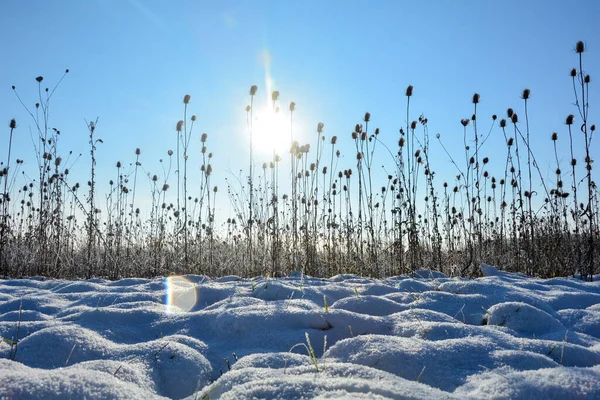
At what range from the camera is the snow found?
3.14 ft

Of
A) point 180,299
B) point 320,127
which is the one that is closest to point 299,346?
point 180,299

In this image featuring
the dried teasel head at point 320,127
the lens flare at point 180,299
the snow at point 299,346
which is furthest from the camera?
the dried teasel head at point 320,127

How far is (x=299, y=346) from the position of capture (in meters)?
1.54

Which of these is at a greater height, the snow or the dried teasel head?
the dried teasel head

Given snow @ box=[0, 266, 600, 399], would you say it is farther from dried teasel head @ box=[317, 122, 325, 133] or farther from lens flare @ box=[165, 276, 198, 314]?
dried teasel head @ box=[317, 122, 325, 133]

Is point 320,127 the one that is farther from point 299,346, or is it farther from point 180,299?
point 299,346

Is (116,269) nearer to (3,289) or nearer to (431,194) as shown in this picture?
(3,289)

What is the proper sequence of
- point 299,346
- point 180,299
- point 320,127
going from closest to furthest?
point 299,346 < point 180,299 < point 320,127

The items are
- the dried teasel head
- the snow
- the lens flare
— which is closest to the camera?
the snow

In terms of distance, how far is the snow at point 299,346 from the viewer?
956mm

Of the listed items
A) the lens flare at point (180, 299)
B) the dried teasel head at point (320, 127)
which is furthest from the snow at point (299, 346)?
the dried teasel head at point (320, 127)

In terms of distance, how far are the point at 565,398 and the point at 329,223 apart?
4828mm

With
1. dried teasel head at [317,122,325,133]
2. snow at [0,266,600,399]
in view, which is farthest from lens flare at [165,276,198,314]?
dried teasel head at [317,122,325,133]

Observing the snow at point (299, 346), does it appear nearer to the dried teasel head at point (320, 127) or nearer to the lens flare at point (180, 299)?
the lens flare at point (180, 299)
